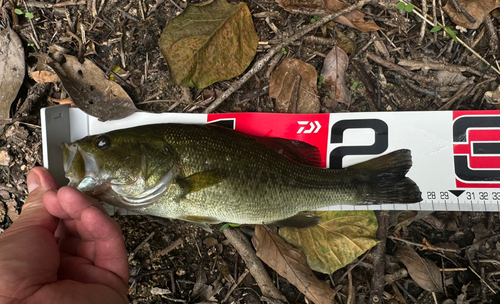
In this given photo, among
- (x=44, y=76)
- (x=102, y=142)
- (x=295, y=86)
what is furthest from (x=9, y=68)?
(x=295, y=86)

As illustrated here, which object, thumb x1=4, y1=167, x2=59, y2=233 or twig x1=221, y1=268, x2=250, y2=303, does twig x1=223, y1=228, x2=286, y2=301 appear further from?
thumb x1=4, y1=167, x2=59, y2=233

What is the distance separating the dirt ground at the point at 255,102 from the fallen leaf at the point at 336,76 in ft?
0.20

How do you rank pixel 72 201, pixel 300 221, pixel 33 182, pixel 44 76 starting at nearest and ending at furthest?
pixel 72 201, pixel 33 182, pixel 300 221, pixel 44 76

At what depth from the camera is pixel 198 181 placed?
2.47 meters

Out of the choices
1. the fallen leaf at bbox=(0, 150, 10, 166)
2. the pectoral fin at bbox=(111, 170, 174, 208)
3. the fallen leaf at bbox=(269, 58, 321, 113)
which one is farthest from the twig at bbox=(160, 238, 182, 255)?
the fallen leaf at bbox=(0, 150, 10, 166)

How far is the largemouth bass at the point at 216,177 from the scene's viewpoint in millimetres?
2410

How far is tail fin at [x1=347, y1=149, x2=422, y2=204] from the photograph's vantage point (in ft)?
9.00

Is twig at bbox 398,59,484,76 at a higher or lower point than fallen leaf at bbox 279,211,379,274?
higher

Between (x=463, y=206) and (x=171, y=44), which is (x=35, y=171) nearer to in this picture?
(x=171, y=44)

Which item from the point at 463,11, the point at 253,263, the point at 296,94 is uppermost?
the point at 463,11

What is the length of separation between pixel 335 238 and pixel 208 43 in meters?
2.05

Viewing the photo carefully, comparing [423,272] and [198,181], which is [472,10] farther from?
[198,181]

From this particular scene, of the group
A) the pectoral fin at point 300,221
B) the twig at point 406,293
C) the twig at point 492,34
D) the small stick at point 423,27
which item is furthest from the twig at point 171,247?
the twig at point 492,34

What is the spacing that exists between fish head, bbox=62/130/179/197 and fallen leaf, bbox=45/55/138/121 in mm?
635
